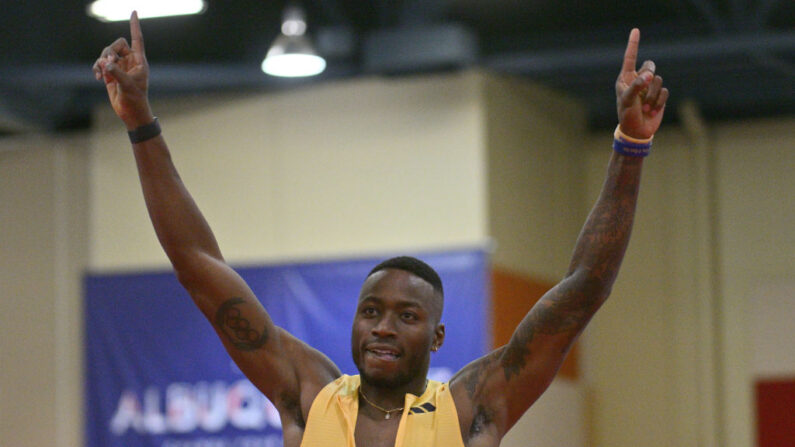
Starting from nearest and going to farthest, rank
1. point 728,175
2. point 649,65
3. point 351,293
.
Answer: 1. point 649,65
2. point 351,293
3. point 728,175

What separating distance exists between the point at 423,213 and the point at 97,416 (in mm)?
Result: 3082

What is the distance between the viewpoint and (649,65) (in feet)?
10.6

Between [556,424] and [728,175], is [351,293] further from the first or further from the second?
[728,175]

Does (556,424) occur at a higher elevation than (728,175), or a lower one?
lower

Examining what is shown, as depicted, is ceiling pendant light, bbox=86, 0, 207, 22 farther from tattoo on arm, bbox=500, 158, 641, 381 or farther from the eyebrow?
tattoo on arm, bbox=500, 158, 641, 381

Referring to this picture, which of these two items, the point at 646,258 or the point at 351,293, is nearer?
the point at 351,293

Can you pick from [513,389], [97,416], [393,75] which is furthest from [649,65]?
[97,416]

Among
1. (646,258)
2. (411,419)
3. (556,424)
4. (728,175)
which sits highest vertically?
(728,175)

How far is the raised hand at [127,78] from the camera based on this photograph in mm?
3188

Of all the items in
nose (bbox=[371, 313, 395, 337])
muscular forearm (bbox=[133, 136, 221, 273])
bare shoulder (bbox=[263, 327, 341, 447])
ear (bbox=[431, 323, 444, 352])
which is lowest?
bare shoulder (bbox=[263, 327, 341, 447])

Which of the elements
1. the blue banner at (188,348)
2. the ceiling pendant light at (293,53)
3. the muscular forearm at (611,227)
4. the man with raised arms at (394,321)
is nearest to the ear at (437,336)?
the man with raised arms at (394,321)

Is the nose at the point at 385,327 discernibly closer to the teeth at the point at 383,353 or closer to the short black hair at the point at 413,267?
the teeth at the point at 383,353

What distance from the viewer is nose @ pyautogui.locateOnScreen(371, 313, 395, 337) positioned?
330 centimetres

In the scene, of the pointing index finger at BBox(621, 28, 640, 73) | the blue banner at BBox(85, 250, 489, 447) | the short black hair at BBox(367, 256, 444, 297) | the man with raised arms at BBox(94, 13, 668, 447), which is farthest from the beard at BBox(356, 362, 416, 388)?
the blue banner at BBox(85, 250, 489, 447)
